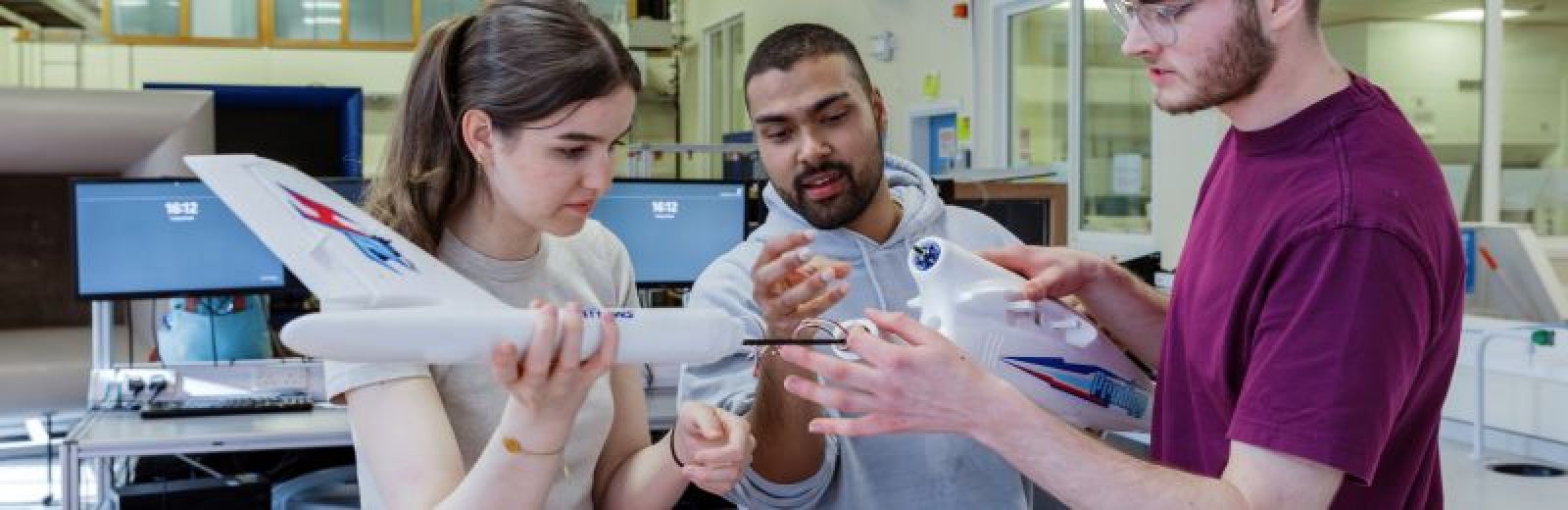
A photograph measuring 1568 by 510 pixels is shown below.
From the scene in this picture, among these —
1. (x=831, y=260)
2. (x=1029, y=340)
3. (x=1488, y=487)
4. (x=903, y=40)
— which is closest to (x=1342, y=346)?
(x=1029, y=340)

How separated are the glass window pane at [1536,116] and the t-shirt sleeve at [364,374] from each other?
16.9 feet

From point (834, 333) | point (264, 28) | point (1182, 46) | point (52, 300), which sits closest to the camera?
point (1182, 46)

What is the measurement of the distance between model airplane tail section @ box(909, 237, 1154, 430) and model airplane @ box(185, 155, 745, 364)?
0.96ft

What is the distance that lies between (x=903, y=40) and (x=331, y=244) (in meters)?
8.16

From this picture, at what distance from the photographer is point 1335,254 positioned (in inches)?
42.3

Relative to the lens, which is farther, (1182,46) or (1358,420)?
(1182,46)

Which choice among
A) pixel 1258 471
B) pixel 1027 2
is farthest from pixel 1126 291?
pixel 1027 2

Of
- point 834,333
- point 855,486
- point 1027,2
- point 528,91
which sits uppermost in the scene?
point 1027,2

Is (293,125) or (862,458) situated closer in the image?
(862,458)

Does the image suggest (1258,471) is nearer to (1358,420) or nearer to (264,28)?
(1358,420)

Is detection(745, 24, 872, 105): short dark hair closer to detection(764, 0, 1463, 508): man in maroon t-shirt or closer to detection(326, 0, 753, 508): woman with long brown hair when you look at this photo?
detection(326, 0, 753, 508): woman with long brown hair

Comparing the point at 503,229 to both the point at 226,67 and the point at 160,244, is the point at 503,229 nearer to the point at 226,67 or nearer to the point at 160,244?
the point at 160,244

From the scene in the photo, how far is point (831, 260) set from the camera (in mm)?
1683

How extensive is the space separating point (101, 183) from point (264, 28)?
8.23 m
